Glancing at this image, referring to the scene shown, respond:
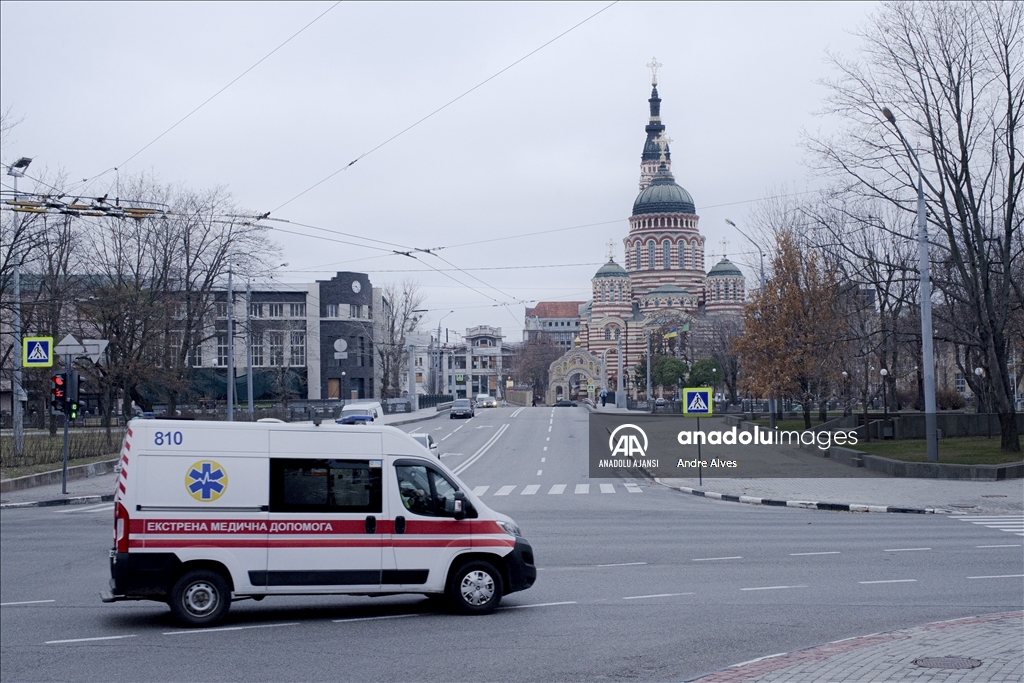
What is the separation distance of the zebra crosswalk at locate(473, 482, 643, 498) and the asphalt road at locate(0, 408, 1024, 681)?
7285 millimetres

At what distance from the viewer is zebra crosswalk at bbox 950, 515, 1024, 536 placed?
707 inches

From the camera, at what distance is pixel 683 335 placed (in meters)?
99.1

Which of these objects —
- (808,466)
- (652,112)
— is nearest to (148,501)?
(808,466)

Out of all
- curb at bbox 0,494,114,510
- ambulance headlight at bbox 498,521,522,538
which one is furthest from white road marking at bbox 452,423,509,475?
ambulance headlight at bbox 498,521,522,538

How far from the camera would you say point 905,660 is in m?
8.30

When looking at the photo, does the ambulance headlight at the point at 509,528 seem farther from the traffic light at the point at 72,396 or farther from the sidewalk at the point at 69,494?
the traffic light at the point at 72,396

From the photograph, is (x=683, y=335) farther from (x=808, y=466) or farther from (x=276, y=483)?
(x=276, y=483)

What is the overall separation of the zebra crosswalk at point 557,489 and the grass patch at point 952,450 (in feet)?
30.7

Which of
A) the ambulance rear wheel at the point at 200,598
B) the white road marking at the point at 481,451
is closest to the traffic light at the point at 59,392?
the white road marking at the point at 481,451

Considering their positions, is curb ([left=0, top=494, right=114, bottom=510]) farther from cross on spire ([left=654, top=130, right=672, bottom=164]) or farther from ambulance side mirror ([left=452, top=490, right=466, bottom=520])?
cross on spire ([left=654, top=130, right=672, bottom=164])

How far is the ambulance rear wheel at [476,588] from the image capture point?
1088cm

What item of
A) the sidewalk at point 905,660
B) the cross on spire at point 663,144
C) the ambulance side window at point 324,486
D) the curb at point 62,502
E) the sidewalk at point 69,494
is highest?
the cross on spire at point 663,144

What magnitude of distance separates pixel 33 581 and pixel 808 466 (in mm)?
27195

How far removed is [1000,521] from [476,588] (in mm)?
13185
